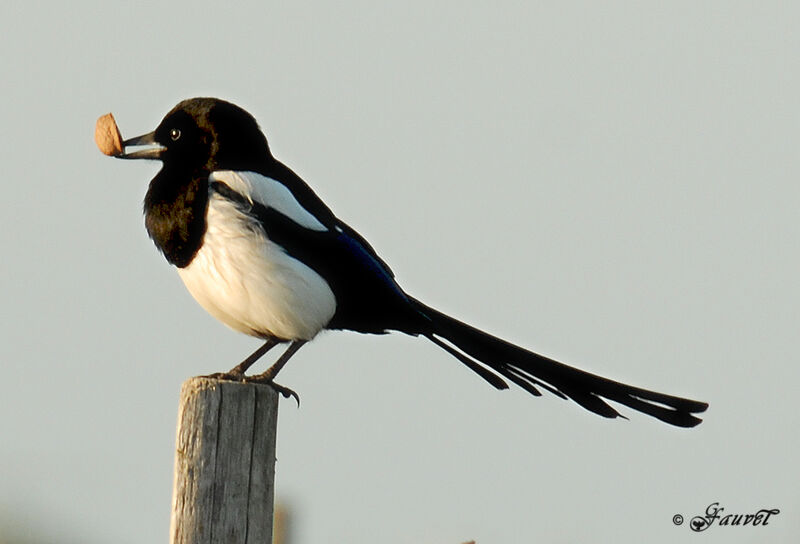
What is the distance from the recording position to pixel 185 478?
2.61m

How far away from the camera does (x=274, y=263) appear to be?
11.1ft

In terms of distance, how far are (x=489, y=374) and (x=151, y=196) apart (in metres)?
1.21

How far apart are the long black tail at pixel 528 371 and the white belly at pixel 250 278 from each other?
1.54 ft

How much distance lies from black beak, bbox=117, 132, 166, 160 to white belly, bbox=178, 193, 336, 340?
0.35 meters

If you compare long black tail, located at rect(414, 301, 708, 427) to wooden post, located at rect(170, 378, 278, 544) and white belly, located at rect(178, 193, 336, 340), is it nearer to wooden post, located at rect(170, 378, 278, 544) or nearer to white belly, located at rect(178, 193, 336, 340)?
white belly, located at rect(178, 193, 336, 340)

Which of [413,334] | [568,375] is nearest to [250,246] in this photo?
[413,334]

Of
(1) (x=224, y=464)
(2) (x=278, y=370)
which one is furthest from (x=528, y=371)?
(1) (x=224, y=464)

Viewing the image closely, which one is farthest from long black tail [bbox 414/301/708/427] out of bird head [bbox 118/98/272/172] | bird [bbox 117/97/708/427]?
bird head [bbox 118/98/272/172]

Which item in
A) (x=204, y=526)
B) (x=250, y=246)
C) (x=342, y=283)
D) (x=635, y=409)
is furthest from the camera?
(x=635, y=409)

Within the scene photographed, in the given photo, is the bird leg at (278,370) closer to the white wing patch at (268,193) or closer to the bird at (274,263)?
the bird at (274,263)

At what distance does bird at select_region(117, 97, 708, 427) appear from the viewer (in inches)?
133

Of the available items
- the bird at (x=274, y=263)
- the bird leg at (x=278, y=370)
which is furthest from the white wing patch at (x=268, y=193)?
the bird leg at (x=278, y=370)

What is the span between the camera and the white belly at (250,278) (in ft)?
11.0

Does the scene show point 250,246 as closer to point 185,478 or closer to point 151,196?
point 151,196
